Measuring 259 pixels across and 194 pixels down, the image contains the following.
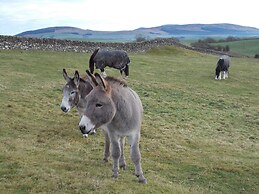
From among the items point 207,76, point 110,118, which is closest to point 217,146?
point 110,118

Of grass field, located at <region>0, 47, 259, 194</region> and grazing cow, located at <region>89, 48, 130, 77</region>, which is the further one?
grazing cow, located at <region>89, 48, 130, 77</region>

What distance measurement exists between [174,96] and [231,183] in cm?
1126

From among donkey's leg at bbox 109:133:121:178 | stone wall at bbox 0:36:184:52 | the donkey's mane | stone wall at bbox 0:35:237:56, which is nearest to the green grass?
stone wall at bbox 0:35:237:56

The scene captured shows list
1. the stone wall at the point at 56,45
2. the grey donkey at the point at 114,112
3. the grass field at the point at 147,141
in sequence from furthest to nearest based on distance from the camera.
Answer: the stone wall at the point at 56,45 < the grass field at the point at 147,141 < the grey donkey at the point at 114,112

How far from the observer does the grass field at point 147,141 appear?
7.57 metres

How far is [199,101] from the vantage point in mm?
19672

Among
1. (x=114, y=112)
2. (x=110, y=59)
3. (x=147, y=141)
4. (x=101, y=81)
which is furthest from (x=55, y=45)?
(x=114, y=112)

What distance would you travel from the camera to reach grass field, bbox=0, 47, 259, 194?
298 inches

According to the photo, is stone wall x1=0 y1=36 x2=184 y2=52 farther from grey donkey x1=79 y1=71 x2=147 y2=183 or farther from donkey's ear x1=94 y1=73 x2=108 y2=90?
donkey's ear x1=94 y1=73 x2=108 y2=90

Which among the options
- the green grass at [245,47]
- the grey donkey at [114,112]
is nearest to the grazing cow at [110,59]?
the grey donkey at [114,112]

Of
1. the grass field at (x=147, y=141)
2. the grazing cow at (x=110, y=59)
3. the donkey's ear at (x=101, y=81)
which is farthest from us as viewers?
the grazing cow at (x=110, y=59)

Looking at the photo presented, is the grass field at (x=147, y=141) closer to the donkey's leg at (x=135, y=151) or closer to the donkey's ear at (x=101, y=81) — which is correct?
the donkey's leg at (x=135, y=151)

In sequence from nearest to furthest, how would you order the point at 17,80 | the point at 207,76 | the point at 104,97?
the point at 104,97 < the point at 17,80 < the point at 207,76

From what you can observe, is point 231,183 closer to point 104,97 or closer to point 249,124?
point 104,97
